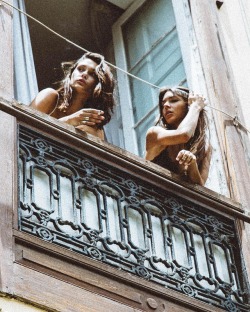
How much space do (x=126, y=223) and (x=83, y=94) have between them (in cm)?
100

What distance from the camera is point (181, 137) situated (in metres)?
6.25

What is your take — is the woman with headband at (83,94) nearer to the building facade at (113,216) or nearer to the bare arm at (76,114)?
the bare arm at (76,114)

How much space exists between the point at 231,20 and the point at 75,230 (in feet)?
9.76

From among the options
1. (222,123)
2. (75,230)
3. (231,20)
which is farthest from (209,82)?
(75,230)

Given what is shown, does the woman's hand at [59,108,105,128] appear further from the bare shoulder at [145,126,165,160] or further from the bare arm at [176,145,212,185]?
the bare arm at [176,145,212,185]

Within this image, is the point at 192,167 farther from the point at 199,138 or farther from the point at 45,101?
the point at 45,101

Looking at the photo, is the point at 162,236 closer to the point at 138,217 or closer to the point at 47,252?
the point at 138,217

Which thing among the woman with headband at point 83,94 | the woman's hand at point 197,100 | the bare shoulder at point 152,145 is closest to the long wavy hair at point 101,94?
the woman with headband at point 83,94

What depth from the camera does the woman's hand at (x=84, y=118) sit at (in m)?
6.08

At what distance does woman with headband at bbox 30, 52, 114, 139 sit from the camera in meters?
6.30

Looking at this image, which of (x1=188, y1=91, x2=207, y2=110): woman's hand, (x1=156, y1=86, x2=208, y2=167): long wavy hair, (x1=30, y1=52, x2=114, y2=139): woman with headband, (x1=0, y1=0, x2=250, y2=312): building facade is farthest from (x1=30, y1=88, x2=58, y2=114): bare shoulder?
(x1=188, y1=91, x2=207, y2=110): woman's hand

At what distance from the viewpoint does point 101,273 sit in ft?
17.7

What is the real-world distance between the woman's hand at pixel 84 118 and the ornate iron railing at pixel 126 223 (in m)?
0.30

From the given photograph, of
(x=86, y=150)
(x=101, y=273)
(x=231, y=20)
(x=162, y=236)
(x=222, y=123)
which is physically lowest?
(x=101, y=273)
